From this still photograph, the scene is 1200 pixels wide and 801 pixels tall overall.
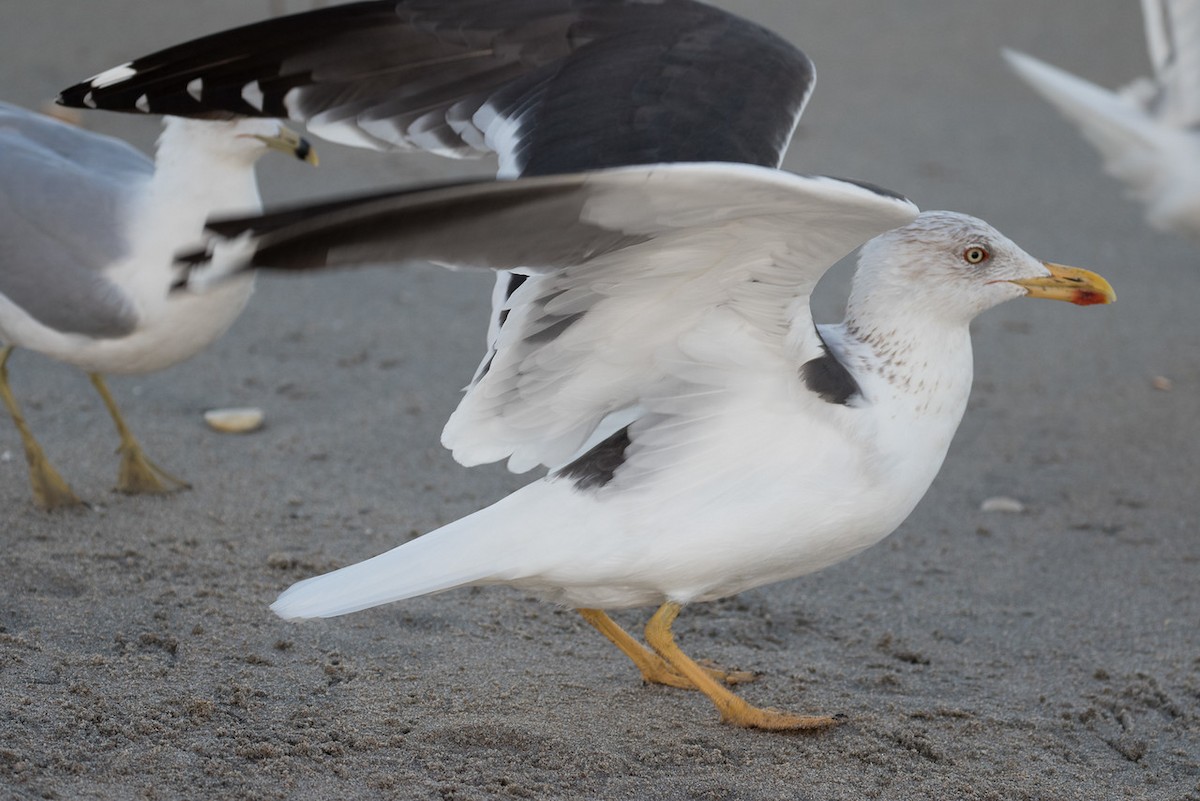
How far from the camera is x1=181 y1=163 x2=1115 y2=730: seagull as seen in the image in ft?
8.09

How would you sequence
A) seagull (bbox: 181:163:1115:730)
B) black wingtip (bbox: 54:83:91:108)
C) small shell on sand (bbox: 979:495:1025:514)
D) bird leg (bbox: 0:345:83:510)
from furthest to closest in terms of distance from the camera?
small shell on sand (bbox: 979:495:1025:514)
bird leg (bbox: 0:345:83:510)
black wingtip (bbox: 54:83:91:108)
seagull (bbox: 181:163:1115:730)

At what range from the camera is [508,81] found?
3.10 meters

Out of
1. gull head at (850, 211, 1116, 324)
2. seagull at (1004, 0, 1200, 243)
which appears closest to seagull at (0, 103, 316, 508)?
gull head at (850, 211, 1116, 324)

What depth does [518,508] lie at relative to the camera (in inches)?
107

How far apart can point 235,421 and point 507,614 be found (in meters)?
1.51

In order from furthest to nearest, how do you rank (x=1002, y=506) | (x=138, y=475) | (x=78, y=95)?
(x=1002, y=506) < (x=138, y=475) < (x=78, y=95)

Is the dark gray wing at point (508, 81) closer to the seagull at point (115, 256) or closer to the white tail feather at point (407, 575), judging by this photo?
the white tail feather at point (407, 575)

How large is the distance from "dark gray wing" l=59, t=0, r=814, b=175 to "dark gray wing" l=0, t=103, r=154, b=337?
3.40 ft

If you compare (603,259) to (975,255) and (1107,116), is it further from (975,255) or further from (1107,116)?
(1107,116)

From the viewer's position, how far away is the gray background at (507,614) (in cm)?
261

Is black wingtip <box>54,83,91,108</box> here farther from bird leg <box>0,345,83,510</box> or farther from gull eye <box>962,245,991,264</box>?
gull eye <box>962,245,991,264</box>

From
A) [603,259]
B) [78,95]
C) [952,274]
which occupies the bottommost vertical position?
[952,274]

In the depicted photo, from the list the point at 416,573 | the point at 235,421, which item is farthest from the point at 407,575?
the point at 235,421

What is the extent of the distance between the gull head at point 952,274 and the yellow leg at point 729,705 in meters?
0.79
